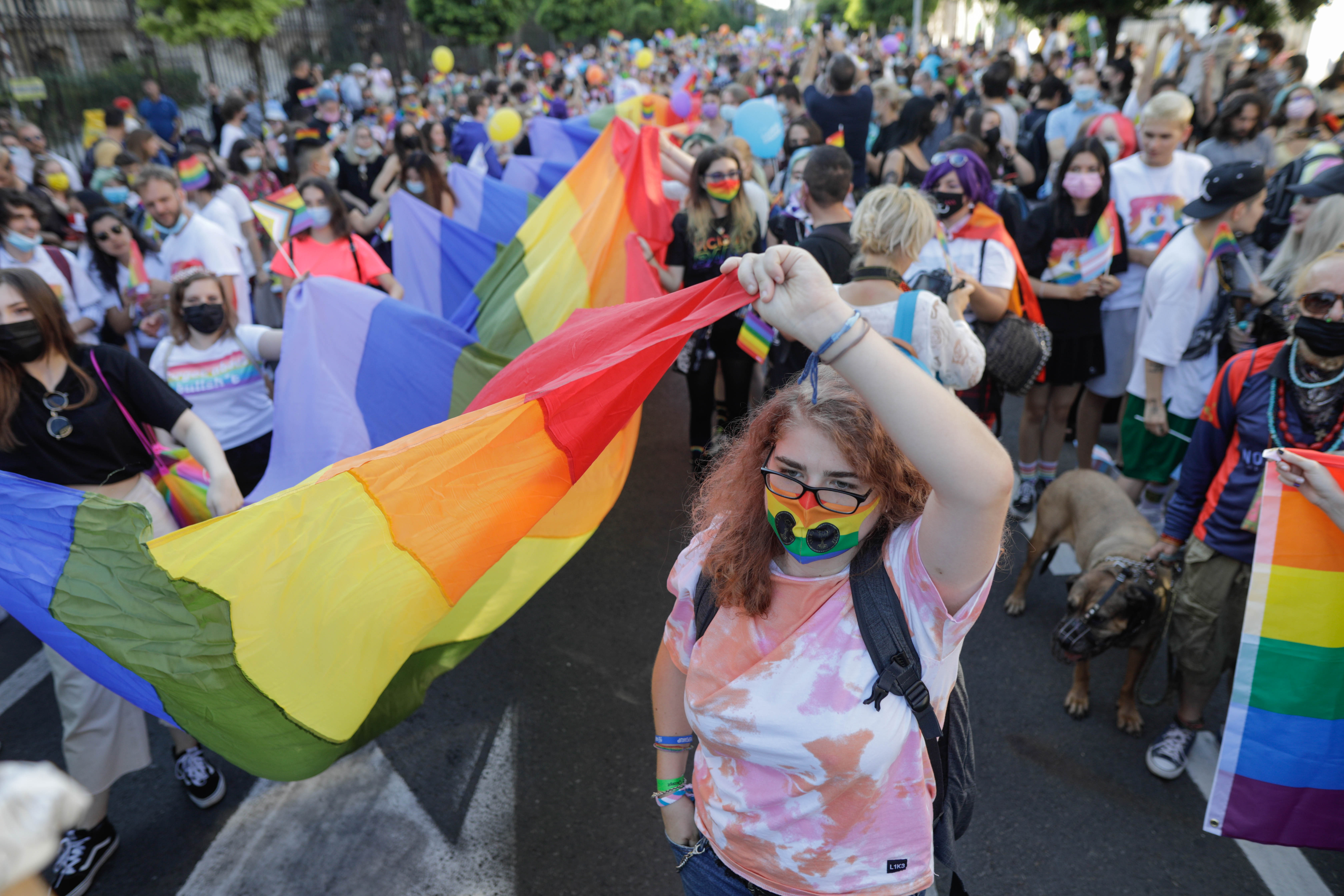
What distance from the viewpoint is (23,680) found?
410cm

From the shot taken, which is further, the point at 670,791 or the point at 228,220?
the point at 228,220

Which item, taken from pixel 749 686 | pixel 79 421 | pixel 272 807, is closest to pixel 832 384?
pixel 749 686

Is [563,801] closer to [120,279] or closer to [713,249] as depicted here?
[713,249]

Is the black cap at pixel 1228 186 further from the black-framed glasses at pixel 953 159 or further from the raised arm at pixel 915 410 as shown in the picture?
the raised arm at pixel 915 410

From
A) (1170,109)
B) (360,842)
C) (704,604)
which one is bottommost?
(360,842)

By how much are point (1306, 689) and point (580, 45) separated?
150 ft

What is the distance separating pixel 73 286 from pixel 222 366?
7.61 ft

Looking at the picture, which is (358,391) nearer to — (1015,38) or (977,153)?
(977,153)

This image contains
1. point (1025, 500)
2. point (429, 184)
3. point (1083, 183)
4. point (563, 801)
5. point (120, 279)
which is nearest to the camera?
point (563, 801)

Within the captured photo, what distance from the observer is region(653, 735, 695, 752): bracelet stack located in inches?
76.5

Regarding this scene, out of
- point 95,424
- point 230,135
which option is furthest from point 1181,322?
point 230,135

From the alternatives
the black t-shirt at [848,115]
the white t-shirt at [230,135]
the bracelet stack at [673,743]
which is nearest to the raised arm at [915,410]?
the bracelet stack at [673,743]

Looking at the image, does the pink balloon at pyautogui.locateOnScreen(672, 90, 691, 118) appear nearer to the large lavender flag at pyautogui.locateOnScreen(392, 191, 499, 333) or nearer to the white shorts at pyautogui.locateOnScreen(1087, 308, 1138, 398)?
the large lavender flag at pyautogui.locateOnScreen(392, 191, 499, 333)

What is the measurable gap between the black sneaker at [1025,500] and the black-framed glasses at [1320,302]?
254 centimetres
